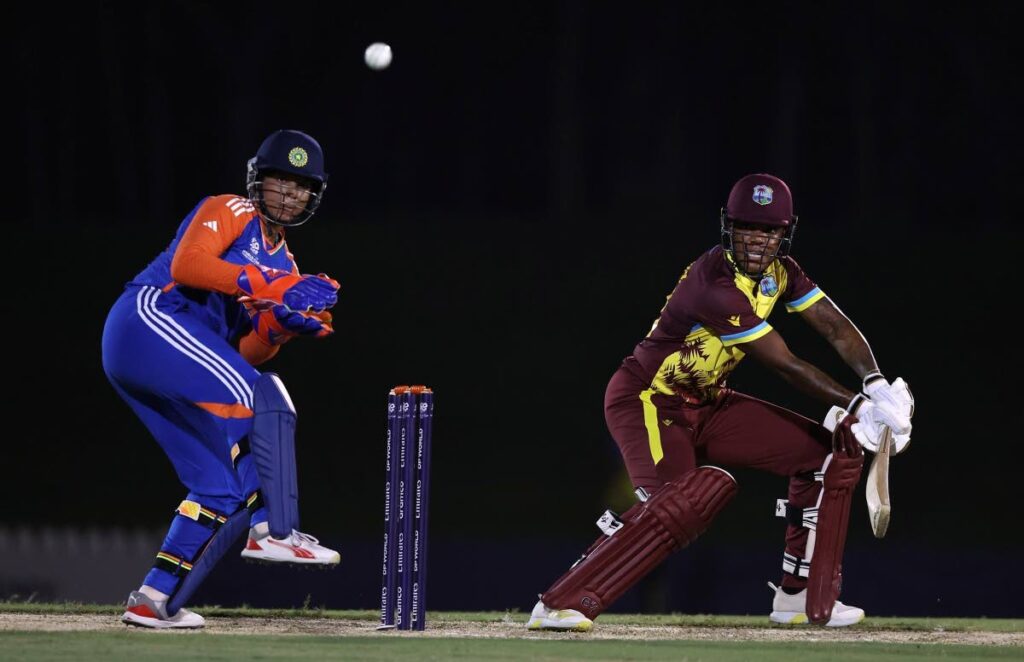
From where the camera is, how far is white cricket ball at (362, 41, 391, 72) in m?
14.4

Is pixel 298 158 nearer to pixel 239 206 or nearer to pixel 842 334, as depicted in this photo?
pixel 239 206

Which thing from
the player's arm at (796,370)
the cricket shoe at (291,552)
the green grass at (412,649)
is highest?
the player's arm at (796,370)

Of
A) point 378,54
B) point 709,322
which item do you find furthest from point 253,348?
point 378,54

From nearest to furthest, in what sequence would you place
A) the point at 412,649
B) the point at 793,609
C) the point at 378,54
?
1. the point at 412,649
2. the point at 793,609
3. the point at 378,54

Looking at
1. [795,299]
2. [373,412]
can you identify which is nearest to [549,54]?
[373,412]

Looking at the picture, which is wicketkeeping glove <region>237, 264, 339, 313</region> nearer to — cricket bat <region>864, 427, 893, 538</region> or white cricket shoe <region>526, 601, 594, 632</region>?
white cricket shoe <region>526, 601, 594, 632</region>

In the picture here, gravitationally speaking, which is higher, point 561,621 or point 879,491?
point 879,491

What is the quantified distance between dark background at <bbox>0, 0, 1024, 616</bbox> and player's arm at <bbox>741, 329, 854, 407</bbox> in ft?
9.93

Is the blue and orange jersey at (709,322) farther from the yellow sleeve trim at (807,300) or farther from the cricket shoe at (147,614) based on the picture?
the cricket shoe at (147,614)

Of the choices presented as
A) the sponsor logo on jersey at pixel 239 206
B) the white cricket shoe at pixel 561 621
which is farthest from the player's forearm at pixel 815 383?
the sponsor logo on jersey at pixel 239 206

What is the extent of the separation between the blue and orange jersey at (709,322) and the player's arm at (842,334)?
0.12ft

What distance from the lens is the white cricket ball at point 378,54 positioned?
14406mm

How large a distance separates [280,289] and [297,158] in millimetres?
441

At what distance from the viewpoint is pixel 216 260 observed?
13.6 feet
